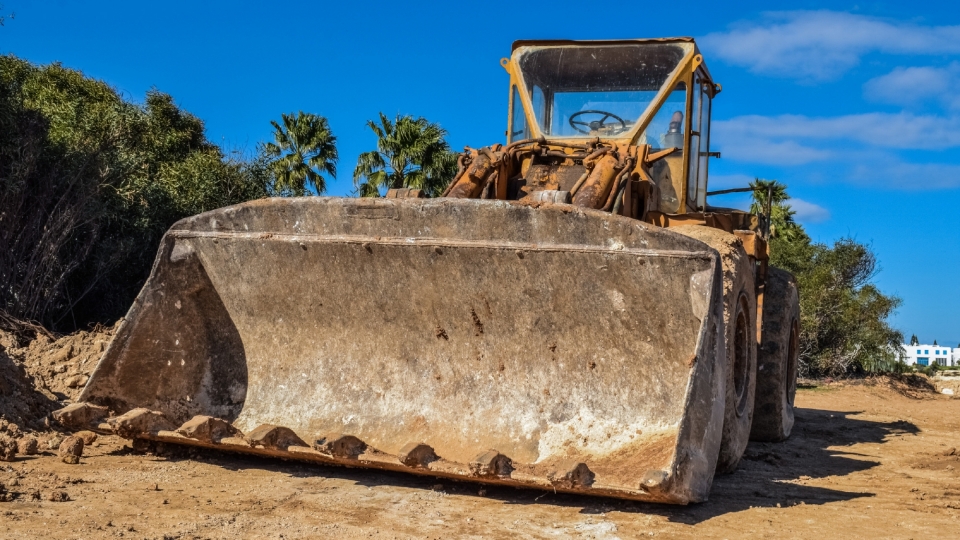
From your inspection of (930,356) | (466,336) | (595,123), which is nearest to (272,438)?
(466,336)

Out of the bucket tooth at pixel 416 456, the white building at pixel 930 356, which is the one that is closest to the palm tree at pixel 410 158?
the white building at pixel 930 356

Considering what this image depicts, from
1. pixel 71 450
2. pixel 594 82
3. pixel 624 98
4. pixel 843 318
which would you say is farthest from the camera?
pixel 843 318

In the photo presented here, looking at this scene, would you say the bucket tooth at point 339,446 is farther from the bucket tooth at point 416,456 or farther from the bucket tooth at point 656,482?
the bucket tooth at point 656,482

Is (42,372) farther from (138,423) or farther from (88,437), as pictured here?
(138,423)

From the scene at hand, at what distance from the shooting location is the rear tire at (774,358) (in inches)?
285

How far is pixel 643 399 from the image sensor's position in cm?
507

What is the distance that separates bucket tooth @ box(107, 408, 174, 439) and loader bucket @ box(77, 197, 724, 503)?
11mm

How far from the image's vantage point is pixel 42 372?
8.31 m

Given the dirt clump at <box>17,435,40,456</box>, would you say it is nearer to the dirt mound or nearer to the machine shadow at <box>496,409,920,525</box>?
the dirt mound

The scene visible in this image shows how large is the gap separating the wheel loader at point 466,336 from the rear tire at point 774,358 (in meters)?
1.32

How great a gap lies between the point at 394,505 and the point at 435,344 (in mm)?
1122

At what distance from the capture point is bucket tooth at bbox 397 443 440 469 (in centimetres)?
467

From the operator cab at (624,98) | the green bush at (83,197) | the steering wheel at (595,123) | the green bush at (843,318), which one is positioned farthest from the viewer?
the green bush at (843,318)

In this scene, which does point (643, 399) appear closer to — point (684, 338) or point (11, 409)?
point (684, 338)
